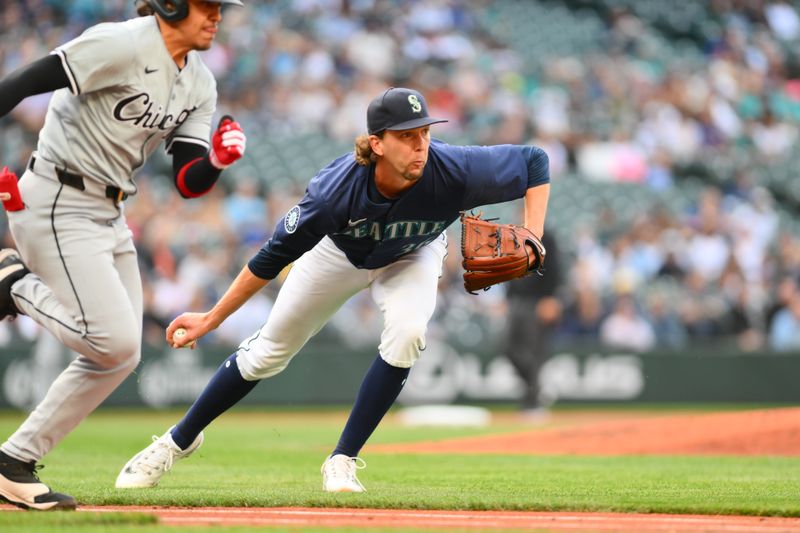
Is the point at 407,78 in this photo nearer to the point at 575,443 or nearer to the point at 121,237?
the point at 575,443

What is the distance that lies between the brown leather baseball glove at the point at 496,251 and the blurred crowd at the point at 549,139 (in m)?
7.62

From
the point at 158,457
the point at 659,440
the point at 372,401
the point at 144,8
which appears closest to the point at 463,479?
the point at 372,401

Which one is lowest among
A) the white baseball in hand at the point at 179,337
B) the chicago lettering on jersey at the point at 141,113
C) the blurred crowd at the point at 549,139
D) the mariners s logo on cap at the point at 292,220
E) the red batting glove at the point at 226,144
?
the blurred crowd at the point at 549,139

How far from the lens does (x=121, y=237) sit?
16.3 feet

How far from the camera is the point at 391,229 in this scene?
537 cm

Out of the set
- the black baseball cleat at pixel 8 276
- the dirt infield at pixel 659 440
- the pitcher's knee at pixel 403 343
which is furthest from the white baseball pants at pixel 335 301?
the dirt infield at pixel 659 440

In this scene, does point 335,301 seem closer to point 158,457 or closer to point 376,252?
point 376,252

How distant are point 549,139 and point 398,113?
12.4 metres

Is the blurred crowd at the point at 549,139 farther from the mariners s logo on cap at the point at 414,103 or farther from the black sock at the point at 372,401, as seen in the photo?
the mariners s logo on cap at the point at 414,103

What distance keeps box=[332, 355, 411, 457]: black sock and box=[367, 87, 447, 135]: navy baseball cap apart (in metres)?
1.09

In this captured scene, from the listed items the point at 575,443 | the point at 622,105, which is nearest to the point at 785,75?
the point at 622,105

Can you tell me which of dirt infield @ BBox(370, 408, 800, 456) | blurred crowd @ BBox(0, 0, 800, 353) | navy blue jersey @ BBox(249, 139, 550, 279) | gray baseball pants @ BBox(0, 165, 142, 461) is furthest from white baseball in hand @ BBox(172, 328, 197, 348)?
blurred crowd @ BBox(0, 0, 800, 353)

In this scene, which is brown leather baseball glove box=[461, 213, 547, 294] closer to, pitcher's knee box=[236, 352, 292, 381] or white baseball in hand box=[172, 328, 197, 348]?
pitcher's knee box=[236, 352, 292, 381]

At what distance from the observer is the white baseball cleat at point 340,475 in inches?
213
